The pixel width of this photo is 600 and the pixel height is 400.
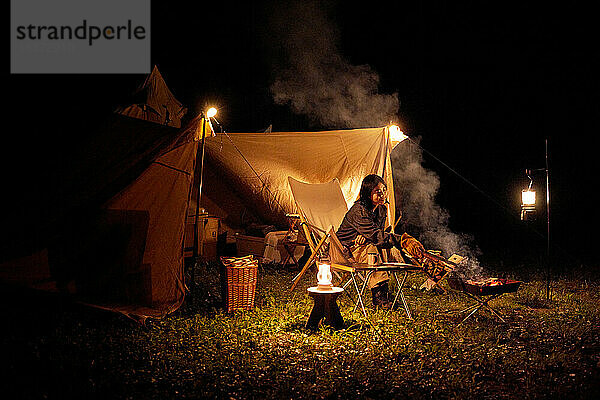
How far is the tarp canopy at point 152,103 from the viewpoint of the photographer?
303 inches

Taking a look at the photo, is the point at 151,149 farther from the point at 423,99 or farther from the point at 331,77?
the point at 423,99

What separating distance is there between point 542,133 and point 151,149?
1200 cm

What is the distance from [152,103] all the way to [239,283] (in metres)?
4.50

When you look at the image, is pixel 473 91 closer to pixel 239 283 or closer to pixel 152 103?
pixel 152 103

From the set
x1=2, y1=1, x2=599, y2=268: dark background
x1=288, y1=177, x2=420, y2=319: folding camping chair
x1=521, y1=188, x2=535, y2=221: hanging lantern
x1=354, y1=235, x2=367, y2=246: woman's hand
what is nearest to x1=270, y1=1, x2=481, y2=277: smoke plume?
x1=288, y1=177, x2=420, y2=319: folding camping chair

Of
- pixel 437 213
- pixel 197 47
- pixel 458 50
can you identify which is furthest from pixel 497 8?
pixel 197 47

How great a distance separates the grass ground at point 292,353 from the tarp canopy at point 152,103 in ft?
12.7

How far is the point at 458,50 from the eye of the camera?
14.9m

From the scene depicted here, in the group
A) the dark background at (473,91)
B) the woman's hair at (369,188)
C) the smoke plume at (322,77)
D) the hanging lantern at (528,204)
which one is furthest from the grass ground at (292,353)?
the dark background at (473,91)

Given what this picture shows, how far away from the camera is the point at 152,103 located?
7.89 m

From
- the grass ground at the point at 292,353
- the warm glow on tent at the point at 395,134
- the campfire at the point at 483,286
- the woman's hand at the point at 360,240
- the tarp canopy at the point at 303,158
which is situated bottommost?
the grass ground at the point at 292,353

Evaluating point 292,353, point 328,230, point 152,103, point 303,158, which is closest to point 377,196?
point 328,230

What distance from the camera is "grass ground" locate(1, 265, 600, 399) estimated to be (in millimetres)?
2807

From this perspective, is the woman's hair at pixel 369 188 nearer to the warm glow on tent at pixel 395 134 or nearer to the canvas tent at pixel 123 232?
the warm glow on tent at pixel 395 134
